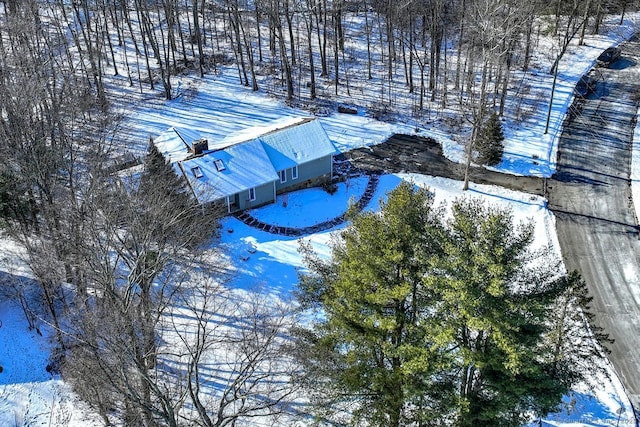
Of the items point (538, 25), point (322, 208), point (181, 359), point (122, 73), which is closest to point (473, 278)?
point (181, 359)

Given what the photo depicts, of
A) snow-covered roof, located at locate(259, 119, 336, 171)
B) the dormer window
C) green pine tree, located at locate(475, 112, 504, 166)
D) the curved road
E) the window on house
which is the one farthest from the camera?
green pine tree, located at locate(475, 112, 504, 166)

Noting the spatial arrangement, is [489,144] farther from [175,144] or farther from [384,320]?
[384,320]

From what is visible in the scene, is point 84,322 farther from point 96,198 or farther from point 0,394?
point 0,394

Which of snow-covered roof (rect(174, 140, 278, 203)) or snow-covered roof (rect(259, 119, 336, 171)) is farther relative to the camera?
snow-covered roof (rect(259, 119, 336, 171))

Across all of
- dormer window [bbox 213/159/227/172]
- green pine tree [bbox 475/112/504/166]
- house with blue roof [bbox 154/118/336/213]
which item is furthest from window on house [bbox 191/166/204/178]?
green pine tree [bbox 475/112/504/166]

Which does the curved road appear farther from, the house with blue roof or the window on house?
the window on house

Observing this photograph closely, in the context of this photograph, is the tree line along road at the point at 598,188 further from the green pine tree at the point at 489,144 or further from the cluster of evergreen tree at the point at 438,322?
the cluster of evergreen tree at the point at 438,322

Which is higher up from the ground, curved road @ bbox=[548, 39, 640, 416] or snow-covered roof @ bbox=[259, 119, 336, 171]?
snow-covered roof @ bbox=[259, 119, 336, 171]

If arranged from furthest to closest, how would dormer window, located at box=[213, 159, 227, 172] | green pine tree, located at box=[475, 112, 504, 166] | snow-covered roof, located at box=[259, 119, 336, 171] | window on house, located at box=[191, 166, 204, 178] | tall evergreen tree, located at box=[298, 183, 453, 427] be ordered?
1. green pine tree, located at box=[475, 112, 504, 166]
2. snow-covered roof, located at box=[259, 119, 336, 171]
3. dormer window, located at box=[213, 159, 227, 172]
4. window on house, located at box=[191, 166, 204, 178]
5. tall evergreen tree, located at box=[298, 183, 453, 427]
